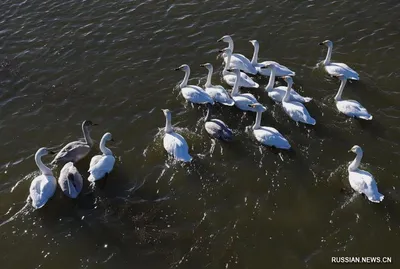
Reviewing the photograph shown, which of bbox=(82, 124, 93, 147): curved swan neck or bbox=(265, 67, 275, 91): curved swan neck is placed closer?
bbox=(82, 124, 93, 147): curved swan neck

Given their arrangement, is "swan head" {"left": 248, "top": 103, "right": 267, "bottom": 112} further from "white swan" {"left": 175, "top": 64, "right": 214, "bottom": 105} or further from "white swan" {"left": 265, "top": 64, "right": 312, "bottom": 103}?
"white swan" {"left": 175, "top": 64, "right": 214, "bottom": 105}

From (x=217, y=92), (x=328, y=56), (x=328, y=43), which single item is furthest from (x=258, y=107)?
(x=328, y=43)

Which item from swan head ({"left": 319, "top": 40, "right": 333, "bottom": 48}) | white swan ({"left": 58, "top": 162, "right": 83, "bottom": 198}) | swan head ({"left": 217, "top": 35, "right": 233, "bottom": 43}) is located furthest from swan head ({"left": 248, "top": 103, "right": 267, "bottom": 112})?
white swan ({"left": 58, "top": 162, "right": 83, "bottom": 198})

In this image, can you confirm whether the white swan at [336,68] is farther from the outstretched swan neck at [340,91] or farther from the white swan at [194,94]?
the white swan at [194,94]

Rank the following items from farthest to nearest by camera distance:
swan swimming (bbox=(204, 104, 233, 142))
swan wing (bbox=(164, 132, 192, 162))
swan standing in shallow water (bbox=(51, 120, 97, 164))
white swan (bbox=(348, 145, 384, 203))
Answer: swan swimming (bbox=(204, 104, 233, 142)) < swan standing in shallow water (bbox=(51, 120, 97, 164)) < swan wing (bbox=(164, 132, 192, 162)) < white swan (bbox=(348, 145, 384, 203))

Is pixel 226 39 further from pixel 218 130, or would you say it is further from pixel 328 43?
pixel 218 130

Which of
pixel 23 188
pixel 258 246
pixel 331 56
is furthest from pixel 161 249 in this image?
pixel 331 56
